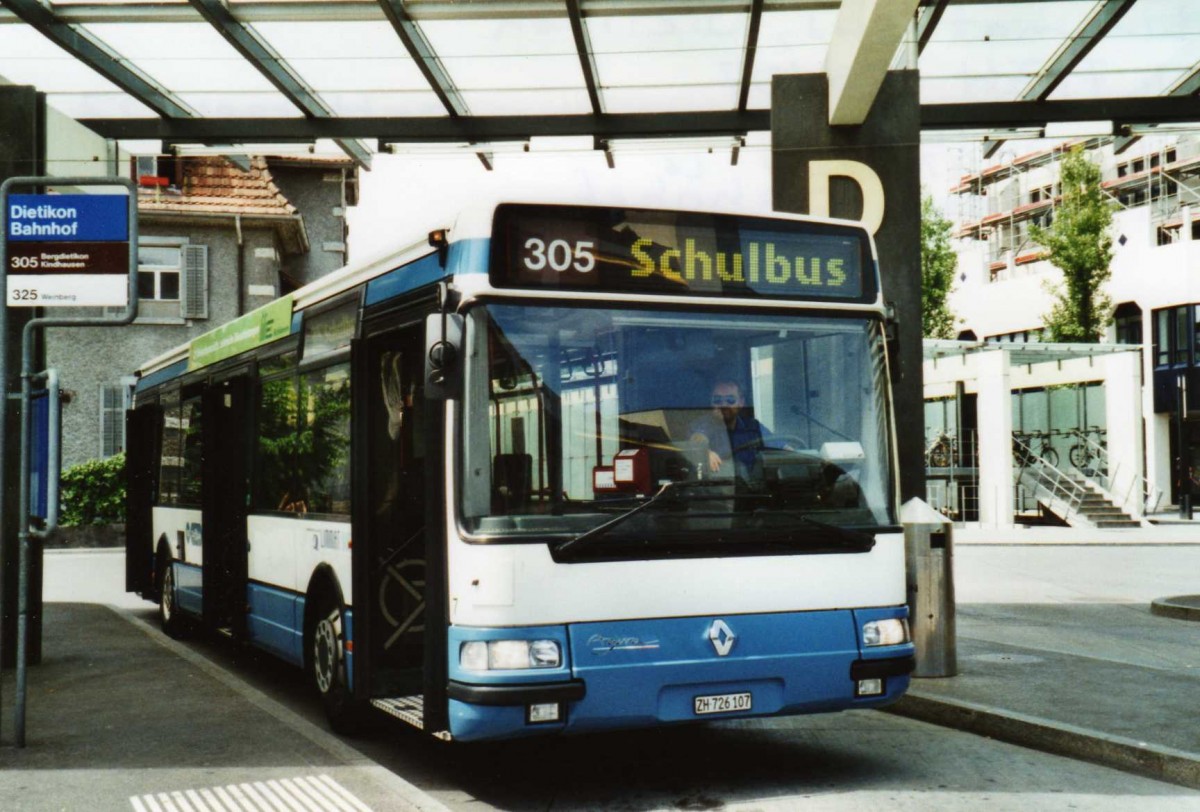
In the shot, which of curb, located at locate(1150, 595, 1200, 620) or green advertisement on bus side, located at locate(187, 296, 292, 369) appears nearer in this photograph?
green advertisement on bus side, located at locate(187, 296, 292, 369)

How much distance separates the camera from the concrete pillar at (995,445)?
37656mm

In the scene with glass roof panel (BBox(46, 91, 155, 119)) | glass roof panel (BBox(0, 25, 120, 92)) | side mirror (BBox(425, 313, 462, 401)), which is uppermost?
glass roof panel (BBox(0, 25, 120, 92))

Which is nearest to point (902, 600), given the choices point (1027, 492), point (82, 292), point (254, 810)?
point (254, 810)

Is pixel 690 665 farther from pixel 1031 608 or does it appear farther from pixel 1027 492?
pixel 1027 492

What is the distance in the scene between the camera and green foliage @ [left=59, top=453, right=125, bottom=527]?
107 feet

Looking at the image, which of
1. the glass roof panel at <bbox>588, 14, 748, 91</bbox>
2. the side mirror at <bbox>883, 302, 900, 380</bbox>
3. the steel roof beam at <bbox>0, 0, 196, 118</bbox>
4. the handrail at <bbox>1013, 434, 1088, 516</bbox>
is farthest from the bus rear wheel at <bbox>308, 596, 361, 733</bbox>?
the handrail at <bbox>1013, 434, 1088, 516</bbox>

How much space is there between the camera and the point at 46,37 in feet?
35.1

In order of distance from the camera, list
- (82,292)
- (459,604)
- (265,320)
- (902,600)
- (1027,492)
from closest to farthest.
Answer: (459,604), (902,600), (82,292), (265,320), (1027,492)

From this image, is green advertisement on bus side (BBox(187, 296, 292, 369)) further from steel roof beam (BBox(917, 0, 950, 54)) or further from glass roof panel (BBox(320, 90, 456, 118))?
steel roof beam (BBox(917, 0, 950, 54))

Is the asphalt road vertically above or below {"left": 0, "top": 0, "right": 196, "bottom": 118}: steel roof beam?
below

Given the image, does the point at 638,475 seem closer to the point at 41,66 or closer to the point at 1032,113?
the point at 1032,113

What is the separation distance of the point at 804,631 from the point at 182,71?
7.69m

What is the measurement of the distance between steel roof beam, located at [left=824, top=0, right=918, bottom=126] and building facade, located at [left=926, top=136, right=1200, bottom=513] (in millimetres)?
30114

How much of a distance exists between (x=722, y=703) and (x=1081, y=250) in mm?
38988
